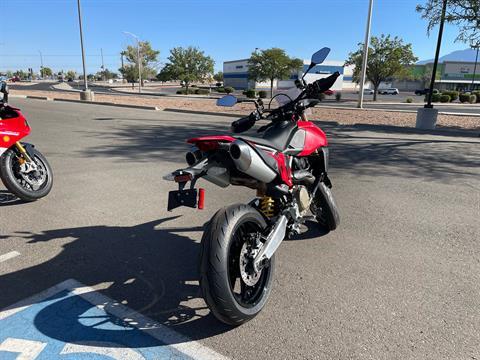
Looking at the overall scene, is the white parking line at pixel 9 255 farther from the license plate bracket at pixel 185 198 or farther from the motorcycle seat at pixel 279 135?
the motorcycle seat at pixel 279 135

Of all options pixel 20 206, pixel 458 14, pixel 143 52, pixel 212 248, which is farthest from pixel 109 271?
pixel 143 52

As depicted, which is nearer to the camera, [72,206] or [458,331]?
[458,331]

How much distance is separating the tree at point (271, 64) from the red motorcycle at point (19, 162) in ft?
143

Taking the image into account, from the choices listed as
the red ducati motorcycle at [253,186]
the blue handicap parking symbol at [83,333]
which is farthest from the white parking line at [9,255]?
the red ducati motorcycle at [253,186]

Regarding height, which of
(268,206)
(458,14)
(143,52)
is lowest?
(268,206)

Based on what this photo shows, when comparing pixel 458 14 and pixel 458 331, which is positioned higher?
pixel 458 14

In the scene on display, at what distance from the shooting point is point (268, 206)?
308 centimetres

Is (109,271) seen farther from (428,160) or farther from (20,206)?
(428,160)

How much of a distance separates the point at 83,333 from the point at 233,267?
43.2 inches

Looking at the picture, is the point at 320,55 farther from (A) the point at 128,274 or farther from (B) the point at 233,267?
(A) the point at 128,274

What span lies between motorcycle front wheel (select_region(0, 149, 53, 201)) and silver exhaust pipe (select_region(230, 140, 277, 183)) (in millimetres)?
3632

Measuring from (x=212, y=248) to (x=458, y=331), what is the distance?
1835 mm

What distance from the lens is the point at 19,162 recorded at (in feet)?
15.9

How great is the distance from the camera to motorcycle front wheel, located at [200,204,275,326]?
7.24ft
